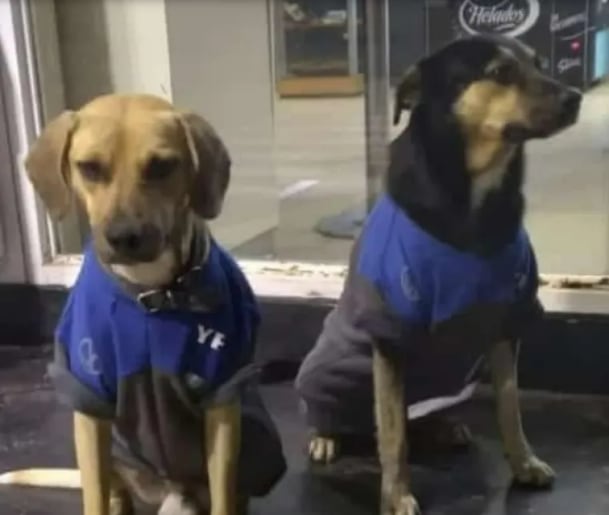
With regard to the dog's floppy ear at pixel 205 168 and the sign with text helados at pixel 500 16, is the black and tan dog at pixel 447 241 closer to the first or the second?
the dog's floppy ear at pixel 205 168

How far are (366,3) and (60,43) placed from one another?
22.1 inches

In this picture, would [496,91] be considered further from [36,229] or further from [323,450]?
[36,229]

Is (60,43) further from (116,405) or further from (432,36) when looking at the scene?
(116,405)

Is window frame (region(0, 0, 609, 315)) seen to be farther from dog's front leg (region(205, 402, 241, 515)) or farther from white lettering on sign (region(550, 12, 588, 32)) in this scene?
dog's front leg (region(205, 402, 241, 515))

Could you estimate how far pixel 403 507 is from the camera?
4.85 feet

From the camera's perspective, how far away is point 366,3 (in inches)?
83.4

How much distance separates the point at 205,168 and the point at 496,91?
36 centimetres

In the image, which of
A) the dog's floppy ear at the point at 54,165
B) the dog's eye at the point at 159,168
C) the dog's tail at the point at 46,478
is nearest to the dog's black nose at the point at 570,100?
the dog's eye at the point at 159,168

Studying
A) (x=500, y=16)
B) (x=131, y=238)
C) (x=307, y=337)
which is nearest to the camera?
(x=131, y=238)

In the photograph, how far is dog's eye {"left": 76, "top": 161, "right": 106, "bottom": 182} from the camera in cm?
125

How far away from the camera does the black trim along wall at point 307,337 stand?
1.82 metres

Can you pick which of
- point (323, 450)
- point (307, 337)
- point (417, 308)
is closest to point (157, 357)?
point (417, 308)

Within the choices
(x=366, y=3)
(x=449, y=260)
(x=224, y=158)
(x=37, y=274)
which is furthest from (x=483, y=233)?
(x=37, y=274)

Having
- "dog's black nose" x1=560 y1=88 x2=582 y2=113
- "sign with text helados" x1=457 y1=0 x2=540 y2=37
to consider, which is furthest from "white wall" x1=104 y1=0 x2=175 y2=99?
"dog's black nose" x1=560 y1=88 x2=582 y2=113
